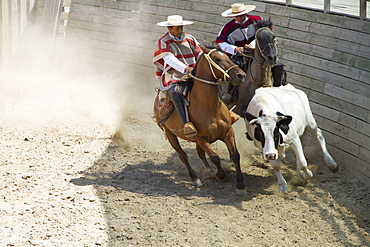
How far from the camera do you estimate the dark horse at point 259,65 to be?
764 cm

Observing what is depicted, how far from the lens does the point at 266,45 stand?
7.64m

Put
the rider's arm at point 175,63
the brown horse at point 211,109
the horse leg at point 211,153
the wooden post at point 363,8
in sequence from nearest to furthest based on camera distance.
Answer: the brown horse at point 211,109, the horse leg at point 211,153, the rider's arm at point 175,63, the wooden post at point 363,8

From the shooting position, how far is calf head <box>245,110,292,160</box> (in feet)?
21.6

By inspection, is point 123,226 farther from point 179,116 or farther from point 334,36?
point 334,36

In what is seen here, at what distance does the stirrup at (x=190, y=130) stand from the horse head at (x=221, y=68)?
0.76 m

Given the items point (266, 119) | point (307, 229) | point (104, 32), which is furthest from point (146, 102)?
point (307, 229)

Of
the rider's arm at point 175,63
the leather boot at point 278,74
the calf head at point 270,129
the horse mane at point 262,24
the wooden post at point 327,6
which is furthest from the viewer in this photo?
the wooden post at point 327,6

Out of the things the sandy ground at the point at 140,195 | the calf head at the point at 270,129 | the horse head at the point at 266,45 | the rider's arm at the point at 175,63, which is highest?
the horse head at the point at 266,45

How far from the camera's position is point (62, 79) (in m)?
14.1

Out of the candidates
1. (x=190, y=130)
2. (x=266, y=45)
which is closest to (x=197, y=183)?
(x=190, y=130)

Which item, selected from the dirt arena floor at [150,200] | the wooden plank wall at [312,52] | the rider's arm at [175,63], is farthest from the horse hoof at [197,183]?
the wooden plank wall at [312,52]

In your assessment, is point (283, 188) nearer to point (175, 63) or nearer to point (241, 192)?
point (241, 192)

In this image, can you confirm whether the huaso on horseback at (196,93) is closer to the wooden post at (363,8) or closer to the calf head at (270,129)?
the calf head at (270,129)

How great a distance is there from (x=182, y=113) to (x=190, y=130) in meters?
0.33
